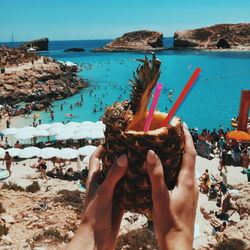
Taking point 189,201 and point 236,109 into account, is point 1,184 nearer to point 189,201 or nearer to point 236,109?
point 189,201

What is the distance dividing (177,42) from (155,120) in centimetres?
12205

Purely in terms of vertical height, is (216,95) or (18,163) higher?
(216,95)

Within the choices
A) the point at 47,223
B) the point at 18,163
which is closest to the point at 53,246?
the point at 47,223

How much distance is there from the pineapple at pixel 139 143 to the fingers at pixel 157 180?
11 centimetres

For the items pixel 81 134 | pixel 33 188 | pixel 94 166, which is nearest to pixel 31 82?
pixel 81 134

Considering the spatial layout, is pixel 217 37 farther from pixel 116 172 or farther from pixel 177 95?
pixel 116 172

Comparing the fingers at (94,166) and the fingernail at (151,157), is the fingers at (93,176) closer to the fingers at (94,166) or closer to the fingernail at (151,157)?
the fingers at (94,166)

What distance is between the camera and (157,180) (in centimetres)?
193

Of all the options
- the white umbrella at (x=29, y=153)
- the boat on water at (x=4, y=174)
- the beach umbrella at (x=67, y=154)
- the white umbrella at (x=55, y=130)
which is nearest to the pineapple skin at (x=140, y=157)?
the boat on water at (x=4, y=174)

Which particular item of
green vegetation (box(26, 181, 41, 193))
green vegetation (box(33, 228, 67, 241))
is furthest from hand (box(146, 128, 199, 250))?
green vegetation (box(26, 181, 41, 193))

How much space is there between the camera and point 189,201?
2141 mm

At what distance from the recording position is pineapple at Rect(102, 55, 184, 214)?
206cm

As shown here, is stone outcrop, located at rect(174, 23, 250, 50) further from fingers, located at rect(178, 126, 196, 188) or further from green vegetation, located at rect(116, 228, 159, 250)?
fingers, located at rect(178, 126, 196, 188)

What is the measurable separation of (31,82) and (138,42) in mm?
90789
